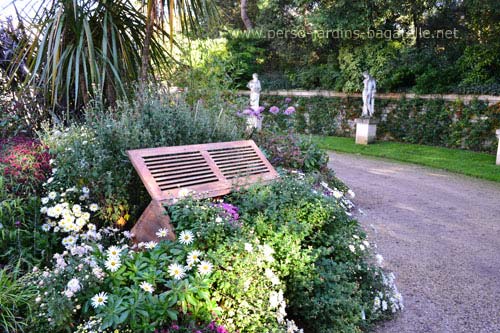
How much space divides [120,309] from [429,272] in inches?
103

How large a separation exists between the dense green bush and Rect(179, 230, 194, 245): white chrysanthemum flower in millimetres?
782

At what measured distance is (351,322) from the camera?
223 cm

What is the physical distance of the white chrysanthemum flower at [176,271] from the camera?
182cm

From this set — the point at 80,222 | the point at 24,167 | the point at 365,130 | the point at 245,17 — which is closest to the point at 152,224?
the point at 80,222

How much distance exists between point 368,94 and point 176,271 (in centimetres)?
1193

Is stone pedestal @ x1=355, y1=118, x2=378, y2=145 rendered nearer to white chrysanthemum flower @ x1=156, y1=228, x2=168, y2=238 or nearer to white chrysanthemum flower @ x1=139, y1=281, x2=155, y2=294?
white chrysanthemum flower @ x1=156, y1=228, x2=168, y2=238

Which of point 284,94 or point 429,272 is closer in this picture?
point 429,272

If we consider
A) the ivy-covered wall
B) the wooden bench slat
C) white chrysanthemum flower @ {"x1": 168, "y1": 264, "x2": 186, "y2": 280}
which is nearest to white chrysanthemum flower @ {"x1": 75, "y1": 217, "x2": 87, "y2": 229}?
the wooden bench slat

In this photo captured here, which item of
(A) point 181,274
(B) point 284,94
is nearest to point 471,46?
(B) point 284,94

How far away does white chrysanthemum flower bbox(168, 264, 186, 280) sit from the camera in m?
1.82

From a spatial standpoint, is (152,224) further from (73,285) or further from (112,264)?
(73,285)

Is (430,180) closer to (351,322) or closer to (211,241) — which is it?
(351,322)

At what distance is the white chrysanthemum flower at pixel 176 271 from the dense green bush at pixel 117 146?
0.96 m

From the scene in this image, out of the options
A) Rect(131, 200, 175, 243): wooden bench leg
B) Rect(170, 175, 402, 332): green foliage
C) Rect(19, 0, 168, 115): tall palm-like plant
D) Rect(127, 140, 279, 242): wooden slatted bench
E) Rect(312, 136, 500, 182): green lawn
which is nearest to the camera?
Rect(170, 175, 402, 332): green foliage
